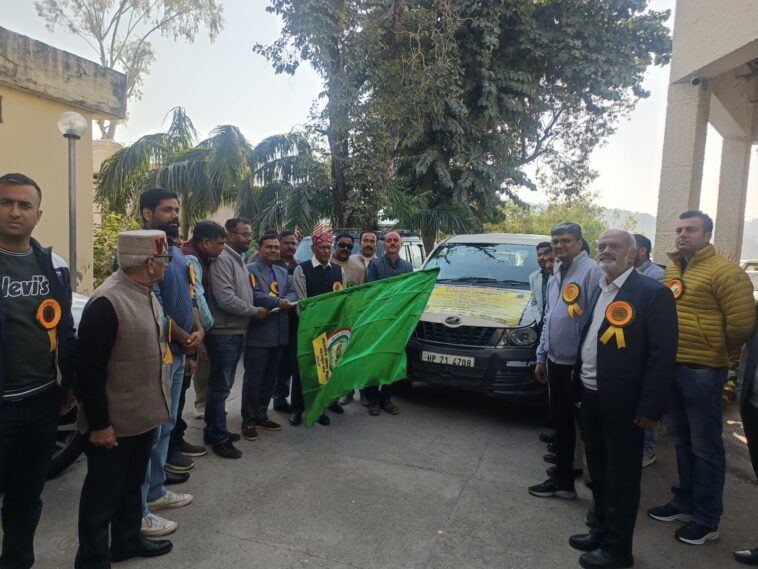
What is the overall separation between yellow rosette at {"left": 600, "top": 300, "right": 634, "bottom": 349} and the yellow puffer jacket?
0.81 meters

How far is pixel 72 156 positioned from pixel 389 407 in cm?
547

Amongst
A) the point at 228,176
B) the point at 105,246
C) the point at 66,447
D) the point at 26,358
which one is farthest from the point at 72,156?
the point at 26,358

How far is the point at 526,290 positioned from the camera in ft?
19.1

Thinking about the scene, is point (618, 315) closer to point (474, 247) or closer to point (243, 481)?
point (243, 481)

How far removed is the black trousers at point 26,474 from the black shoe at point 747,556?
394 cm

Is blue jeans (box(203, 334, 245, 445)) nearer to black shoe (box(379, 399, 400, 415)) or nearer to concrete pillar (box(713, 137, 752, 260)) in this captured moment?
black shoe (box(379, 399, 400, 415))

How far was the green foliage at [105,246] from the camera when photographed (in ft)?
32.6

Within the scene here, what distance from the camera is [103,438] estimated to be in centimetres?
256

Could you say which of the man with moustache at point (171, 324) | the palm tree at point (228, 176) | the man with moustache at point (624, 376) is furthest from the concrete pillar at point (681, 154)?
the palm tree at point (228, 176)

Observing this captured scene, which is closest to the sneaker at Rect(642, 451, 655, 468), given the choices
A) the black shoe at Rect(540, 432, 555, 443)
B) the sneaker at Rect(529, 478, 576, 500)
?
the black shoe at Rect(540, 432, 555, 443)

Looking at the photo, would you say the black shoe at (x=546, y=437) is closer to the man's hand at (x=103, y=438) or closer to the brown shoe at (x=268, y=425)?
the brown shoe at (x=268, y=425)

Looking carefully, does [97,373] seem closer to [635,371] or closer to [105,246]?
[635,371]

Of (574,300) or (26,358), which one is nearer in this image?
(26,358)

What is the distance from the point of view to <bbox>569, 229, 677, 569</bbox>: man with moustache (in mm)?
2898
